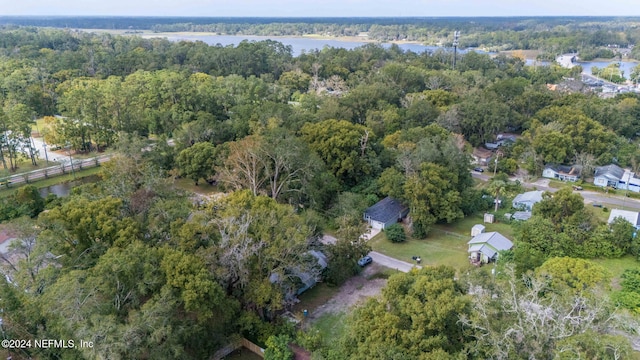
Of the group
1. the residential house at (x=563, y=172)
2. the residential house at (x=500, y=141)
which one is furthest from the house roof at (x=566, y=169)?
→ the residential house at (x=500, y=141)

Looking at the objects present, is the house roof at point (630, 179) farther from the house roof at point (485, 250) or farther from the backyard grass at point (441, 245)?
the house roof at point (485, 250)

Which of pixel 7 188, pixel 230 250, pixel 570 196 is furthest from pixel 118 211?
pixel 570 196

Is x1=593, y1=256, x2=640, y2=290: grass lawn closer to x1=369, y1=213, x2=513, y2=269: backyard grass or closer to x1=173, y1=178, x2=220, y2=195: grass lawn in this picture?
x1=369, y1=213, x2=513, y2=269: backyard grass

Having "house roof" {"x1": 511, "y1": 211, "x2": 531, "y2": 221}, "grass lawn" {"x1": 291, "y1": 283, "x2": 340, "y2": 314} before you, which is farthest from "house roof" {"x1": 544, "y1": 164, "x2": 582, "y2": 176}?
"grass lawn" {"x1": 291, "y1": 283, "x2": 340, "y2": 314}

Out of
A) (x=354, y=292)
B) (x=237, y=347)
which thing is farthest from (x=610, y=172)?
(x=237, y=347)

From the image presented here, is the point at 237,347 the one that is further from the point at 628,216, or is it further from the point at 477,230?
the point at 628,216

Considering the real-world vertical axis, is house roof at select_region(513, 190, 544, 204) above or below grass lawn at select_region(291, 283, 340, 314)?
above
